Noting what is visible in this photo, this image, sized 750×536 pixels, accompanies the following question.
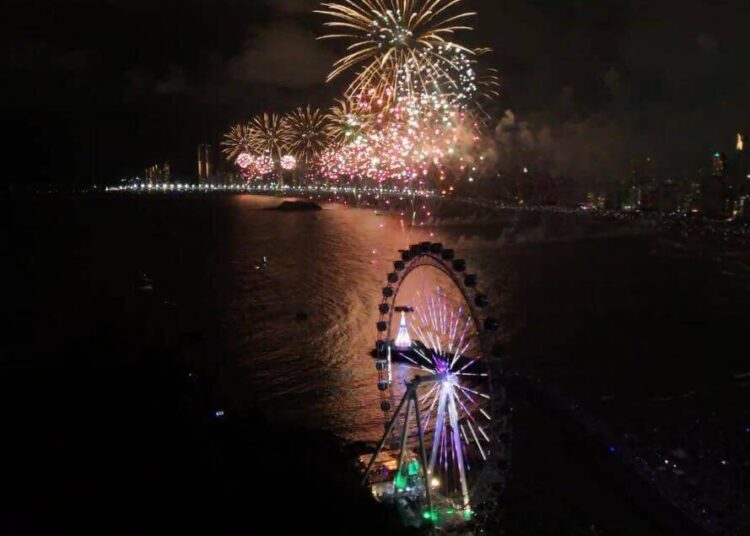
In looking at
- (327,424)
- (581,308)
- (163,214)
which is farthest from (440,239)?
(163,214)

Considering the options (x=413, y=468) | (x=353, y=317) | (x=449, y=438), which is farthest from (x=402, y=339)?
(x=413, y=468)

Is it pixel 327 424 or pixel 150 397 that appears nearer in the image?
pixel 150 397

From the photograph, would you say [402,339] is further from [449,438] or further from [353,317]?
[353,317]

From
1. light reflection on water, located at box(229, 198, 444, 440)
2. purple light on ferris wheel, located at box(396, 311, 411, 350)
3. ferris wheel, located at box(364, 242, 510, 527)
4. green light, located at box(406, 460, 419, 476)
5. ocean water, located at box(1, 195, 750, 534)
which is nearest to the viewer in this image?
ferris wheel, located at box(364, 242, 510, 527)

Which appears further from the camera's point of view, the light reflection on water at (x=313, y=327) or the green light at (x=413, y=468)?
the light reflection on water at (x=313, y=327)

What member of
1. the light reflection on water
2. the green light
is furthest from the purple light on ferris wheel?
the green light

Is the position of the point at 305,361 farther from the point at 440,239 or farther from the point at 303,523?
the point at 440,239

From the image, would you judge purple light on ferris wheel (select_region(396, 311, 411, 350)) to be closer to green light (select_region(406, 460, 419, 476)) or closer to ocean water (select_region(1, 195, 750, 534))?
ocean water (select_region(1, 195, 750, 534))

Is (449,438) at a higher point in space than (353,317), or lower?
higher

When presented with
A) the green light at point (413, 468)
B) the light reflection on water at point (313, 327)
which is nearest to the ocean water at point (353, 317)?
the light reflection on water at point (313, 327)

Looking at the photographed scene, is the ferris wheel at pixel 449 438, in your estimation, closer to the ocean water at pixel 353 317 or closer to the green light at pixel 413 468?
the green light at pixel 413 468

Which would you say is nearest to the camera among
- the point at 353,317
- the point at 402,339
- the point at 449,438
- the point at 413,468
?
the point at 413,468
